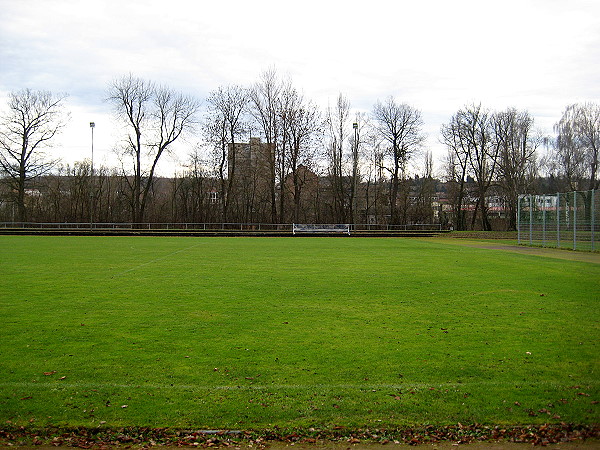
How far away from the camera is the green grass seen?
4867mm

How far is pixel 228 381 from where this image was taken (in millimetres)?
5652

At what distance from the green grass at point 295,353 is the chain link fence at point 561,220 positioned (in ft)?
54.5

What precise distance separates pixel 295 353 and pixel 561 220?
2934 cm

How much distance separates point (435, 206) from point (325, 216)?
1993 cm

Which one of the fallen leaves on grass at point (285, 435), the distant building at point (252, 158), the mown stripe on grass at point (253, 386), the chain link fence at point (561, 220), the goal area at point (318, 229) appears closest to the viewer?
the fallen leaves on grass at point (285, 435)

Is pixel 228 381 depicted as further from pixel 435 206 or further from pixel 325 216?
pixel 435 206

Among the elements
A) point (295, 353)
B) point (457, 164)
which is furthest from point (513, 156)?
point (295, 353)

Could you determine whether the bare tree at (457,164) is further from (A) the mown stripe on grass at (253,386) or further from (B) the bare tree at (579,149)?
(A) the mown stripe on grass at (253,386)

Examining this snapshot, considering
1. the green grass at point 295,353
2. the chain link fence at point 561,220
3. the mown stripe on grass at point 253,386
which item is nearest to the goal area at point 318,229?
the chain link fence at point 561,220

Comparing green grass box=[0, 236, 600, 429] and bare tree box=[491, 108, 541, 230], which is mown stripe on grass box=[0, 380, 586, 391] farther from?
bare tree box=[491, 108, 541, 230]

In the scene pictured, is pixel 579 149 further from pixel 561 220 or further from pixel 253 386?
pixel 253 386

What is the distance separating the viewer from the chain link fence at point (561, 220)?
2738 cm

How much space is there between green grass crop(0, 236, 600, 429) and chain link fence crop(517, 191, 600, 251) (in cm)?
1660

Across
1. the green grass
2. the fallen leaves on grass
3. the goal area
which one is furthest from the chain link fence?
the fallen leaves on grass
